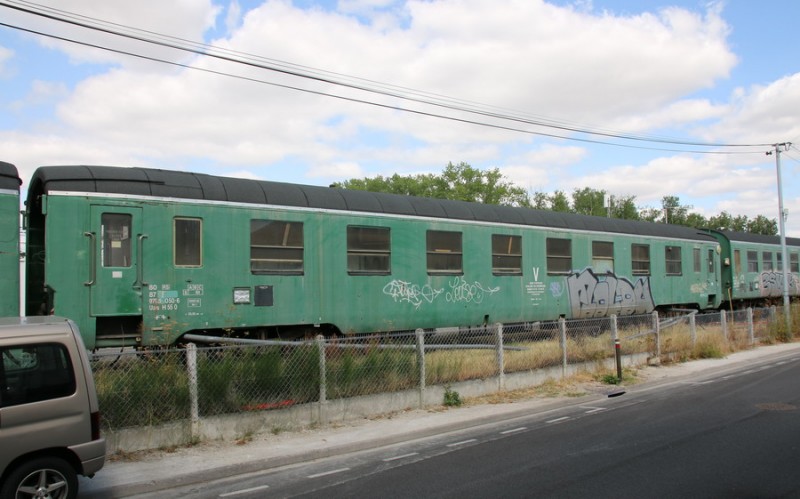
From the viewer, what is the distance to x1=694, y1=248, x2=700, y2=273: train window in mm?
22250

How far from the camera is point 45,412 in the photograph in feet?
16.2

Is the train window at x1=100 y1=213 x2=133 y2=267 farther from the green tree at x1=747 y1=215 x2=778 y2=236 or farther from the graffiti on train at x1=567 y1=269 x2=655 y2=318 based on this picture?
the green tree at x1=747 y1=215 x2=778 y2=236

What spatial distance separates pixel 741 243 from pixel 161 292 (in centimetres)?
2391

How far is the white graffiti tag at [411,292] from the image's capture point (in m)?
13.0

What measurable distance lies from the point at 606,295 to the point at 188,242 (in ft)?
41.1

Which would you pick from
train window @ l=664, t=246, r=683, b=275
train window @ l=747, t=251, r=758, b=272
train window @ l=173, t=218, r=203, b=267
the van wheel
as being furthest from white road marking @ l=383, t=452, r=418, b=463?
train window @ l=747, t=251, r=758, b=272

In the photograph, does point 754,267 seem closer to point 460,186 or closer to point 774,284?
point 774,284

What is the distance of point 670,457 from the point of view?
674 cm

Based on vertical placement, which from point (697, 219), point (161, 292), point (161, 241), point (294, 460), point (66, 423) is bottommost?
point (294, 460)

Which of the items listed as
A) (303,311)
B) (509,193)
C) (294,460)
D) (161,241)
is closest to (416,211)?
(303,311)

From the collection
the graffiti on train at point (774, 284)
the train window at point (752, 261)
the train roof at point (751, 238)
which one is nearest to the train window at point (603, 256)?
the train roof at point (751, 238)

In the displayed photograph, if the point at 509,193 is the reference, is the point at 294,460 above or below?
below

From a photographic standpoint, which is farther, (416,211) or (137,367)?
(416,211)

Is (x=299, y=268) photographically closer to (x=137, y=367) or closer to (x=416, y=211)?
(x=416, y=211)
